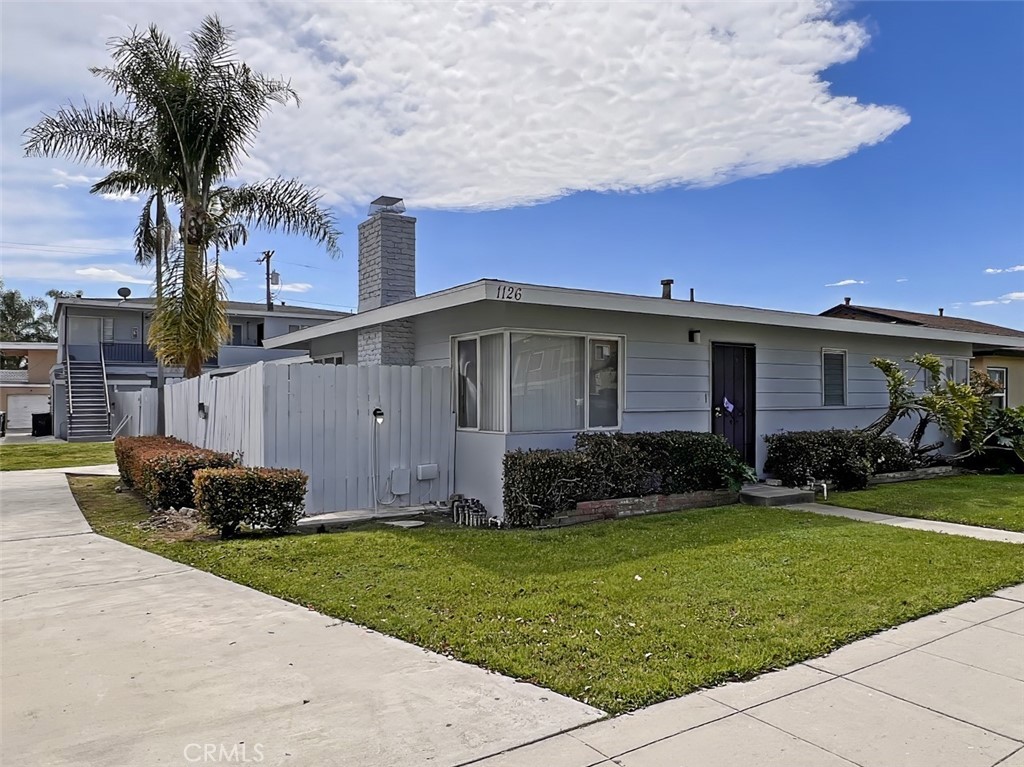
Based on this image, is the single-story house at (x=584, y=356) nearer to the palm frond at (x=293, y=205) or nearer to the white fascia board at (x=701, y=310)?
the white fascia board at (x=701, y=310)

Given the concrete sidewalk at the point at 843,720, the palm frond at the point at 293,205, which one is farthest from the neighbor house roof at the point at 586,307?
the concrete sidewalk at the point at 843,720

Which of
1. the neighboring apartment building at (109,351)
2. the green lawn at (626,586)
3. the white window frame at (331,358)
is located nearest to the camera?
the green lawn at (626,586)

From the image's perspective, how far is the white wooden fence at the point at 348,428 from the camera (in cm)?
854

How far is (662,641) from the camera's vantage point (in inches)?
168

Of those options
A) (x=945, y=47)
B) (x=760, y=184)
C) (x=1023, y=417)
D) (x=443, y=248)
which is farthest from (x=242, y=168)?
(x=1023, y=417)

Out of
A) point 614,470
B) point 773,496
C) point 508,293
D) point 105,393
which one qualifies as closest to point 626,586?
point 614,470

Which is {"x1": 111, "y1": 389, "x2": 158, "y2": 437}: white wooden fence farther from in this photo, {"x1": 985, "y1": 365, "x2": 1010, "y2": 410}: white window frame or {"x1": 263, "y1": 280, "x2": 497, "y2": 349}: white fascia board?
{"x1": 985, "y1": 365, "x2": 1010, "y2": 410}: white window frame

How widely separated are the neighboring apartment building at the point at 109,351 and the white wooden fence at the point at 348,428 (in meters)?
19.0

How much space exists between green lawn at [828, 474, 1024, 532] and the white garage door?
3879 centimetres

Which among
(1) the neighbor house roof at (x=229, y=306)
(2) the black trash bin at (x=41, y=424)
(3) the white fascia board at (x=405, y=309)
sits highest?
(1) the neighbor house roof at (x=229, y=306)

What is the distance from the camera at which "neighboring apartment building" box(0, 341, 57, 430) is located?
3569 centimetres

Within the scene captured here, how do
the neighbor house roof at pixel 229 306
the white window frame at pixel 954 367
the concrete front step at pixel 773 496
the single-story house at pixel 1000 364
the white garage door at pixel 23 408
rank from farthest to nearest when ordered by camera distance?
the white garage door at pixel 23 408 < the neighbor house roof at pixel 229 306 < the single-story house at pixel 1000 364 < the white window frame at pixel 954 367 < the concrete front step at pixel 773 496

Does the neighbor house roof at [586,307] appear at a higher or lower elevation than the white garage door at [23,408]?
higher

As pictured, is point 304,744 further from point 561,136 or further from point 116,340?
point 116,340
